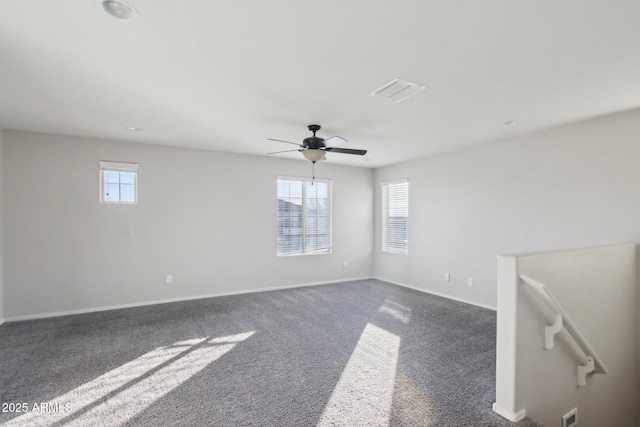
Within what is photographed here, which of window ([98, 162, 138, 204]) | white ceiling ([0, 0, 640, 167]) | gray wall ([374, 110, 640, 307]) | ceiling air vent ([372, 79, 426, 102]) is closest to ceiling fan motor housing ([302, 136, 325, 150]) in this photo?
white ceiling ([0, 0, 640, 167])

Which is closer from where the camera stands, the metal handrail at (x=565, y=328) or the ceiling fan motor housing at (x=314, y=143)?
the metal handrail at (x=565, y=328)

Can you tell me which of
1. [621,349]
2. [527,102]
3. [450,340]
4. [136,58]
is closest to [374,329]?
[450,340]

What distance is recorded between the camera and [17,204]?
13.8 ft

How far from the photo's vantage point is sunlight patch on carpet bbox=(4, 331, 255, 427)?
2174 millimetres

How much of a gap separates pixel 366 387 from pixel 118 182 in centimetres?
460

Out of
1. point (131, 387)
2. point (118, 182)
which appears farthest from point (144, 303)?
point (131, 387)

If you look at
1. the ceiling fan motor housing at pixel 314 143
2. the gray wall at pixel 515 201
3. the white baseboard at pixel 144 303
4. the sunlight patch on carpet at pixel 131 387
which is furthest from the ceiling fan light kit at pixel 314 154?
the white baseboard at pixel 144 303

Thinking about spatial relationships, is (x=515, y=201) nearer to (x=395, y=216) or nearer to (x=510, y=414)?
(x=395, y=216)

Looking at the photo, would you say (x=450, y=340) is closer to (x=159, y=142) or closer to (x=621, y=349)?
(x=621, y=349)

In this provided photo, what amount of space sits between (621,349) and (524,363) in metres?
1.73

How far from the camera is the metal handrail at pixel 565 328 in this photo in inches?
83.6

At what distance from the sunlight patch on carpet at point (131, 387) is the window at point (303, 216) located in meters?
2.95

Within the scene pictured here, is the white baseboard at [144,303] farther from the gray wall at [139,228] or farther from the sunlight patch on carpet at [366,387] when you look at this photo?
the sunlight patch on carpet at [366,387]

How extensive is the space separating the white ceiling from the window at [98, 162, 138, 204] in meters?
0.90
